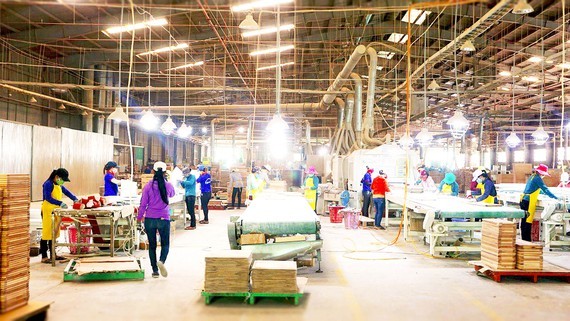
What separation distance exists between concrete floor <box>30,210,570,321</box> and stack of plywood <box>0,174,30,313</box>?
0.57m

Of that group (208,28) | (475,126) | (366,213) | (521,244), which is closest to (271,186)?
(366,213)

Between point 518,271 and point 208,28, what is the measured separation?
42.8 feet

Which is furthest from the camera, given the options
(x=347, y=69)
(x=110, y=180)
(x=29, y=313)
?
(x=347, y=69)

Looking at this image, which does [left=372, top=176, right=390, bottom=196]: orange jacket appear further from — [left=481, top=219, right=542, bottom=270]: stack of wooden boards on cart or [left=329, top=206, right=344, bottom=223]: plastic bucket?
[left=481, top=219, right=542, bottom=270]: stack of wooden boards on cart

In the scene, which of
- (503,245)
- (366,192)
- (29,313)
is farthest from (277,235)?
(366,192)

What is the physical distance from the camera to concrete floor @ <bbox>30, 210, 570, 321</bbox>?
548cm

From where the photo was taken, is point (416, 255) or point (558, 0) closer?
point (416, 255)

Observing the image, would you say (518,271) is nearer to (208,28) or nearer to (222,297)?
(222,297)

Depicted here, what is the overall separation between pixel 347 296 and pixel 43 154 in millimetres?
14025

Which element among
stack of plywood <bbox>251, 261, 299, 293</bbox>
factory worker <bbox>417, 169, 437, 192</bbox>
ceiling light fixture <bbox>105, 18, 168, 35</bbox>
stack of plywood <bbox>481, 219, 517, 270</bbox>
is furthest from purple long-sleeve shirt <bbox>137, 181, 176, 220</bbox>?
factory worker <bbox>417, 169, 437, 192</bbox>

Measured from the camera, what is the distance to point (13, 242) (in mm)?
5051

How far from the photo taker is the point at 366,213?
14.2 meters

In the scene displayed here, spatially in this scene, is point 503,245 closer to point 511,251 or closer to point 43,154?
point 511,251

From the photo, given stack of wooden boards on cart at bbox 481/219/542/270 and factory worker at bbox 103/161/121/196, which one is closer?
stack of wooden boards on cart at bbox 481/219/542/270
